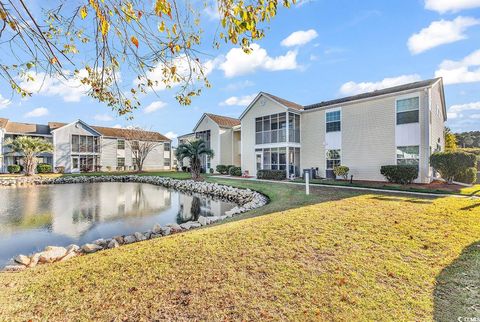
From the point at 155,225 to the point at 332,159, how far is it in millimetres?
15149

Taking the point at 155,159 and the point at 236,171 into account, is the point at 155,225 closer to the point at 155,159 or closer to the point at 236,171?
the point at 236,171

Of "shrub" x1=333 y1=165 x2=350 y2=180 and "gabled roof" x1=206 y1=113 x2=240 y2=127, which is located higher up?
"gabled roof" x1=206 y1=113 x2=240 y2=127

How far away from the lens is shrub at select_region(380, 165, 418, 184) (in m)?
13.9

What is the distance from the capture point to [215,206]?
13.3 m

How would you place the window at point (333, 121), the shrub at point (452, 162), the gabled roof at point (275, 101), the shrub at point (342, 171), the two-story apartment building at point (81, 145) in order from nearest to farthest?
the shrub at point (452, 162) < the shrub at point (342, 171) < the window at point (333, 121) < the gabled roof at point (275, 101) < the two-story apartment building at point (81, 145)

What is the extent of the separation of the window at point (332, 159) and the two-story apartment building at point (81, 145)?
3053cm

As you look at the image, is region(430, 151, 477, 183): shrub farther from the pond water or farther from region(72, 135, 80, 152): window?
region(72, 135, 80, 152): window

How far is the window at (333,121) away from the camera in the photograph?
18547mm

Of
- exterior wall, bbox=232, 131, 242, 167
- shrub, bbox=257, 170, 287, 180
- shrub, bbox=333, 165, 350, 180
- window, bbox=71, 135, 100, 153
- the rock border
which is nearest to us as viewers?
the rock border

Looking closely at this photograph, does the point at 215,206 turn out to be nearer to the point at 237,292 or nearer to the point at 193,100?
the point at 193,100

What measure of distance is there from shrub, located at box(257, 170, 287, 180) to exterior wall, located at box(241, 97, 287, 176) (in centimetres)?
235

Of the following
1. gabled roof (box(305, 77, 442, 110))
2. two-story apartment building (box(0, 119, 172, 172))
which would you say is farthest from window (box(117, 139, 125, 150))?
gabled roof (box(305, 77, 442, 110))

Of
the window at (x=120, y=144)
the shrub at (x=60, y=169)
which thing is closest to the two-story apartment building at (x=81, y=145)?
the window at (x=120, y=144)

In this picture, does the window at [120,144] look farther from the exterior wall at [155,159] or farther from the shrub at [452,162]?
the shrub at [452,162]
